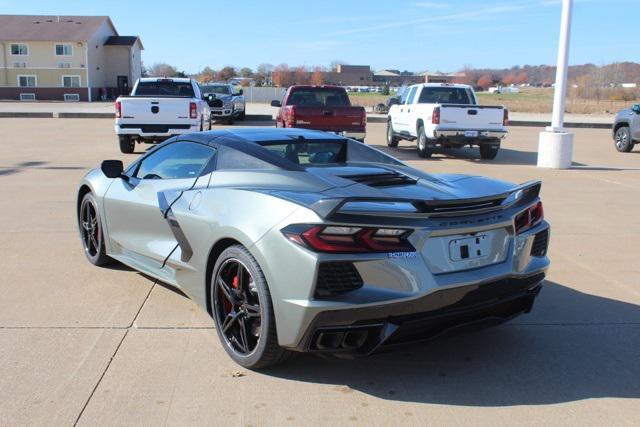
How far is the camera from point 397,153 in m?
18.3

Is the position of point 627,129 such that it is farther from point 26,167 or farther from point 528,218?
point 528,218

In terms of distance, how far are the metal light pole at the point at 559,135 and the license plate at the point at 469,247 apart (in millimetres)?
11921

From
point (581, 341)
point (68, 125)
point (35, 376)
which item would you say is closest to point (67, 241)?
point (35, 376)

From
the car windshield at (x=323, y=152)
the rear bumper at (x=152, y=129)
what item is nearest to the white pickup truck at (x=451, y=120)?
the rear bumper at (x=152, y=129)

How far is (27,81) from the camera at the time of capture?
6375 cm

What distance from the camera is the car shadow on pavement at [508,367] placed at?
3648 mm

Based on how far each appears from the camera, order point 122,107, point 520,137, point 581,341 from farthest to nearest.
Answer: point 520,137 < point 122,107 < point 581,341

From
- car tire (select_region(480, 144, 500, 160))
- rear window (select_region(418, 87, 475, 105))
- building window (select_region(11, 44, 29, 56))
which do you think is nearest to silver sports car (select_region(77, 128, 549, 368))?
car tire (select_region(480, 144, 500, 160))

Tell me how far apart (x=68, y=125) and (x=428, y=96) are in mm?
15826

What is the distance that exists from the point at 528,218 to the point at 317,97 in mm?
13039

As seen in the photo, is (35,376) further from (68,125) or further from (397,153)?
(68,125)

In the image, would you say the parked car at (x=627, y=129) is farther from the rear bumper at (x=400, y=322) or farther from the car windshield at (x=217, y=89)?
the rear bumper at (x=400, y=322)

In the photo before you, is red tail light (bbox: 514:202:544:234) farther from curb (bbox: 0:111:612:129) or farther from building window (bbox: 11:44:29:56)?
building window (bbox: 11:44:29:56)

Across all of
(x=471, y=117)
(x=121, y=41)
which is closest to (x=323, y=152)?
(x=471, y=117)
